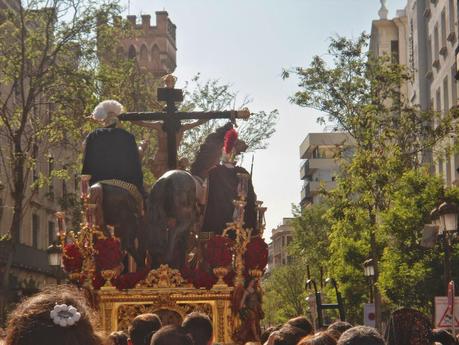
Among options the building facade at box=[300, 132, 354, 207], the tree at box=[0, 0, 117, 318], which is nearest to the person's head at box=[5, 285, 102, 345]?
the tree at box=[0, 0, 117, 318]

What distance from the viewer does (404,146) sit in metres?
40.3

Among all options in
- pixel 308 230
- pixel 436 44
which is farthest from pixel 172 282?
pixel 308 230

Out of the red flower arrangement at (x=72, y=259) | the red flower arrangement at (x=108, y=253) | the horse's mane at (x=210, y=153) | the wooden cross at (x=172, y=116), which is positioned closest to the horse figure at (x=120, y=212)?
the red flower arrangement at (x=108, y=253)

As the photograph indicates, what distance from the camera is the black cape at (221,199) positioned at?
1427cm

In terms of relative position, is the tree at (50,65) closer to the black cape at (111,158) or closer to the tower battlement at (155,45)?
the black cape at (111,158)

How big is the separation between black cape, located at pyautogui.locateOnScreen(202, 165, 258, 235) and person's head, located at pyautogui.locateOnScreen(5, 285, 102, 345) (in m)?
10.2

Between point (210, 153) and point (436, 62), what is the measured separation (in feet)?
112

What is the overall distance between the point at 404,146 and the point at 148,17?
5692cm

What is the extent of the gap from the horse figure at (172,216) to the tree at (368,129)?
2353 centimetres

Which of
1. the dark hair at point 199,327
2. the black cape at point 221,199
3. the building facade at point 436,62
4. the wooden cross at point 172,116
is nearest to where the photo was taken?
the dark hair at point 199,327

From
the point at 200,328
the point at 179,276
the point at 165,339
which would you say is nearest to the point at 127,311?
the point at 179,276

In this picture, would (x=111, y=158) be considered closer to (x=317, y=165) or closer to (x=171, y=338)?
(x=171, y=338)

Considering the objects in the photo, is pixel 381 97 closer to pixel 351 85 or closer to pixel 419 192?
pixel 351 85

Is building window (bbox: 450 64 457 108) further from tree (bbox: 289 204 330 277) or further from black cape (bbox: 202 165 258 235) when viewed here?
black cape (bbox: 202 165 258 235)
